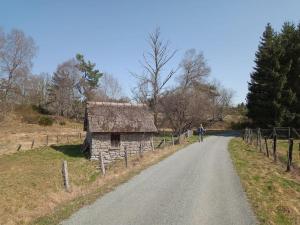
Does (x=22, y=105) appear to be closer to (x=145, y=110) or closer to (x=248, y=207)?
(x=145, y=110)

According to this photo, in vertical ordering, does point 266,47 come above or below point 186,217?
above

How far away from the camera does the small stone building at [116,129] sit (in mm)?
31625

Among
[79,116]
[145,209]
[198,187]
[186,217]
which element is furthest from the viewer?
[79,116]

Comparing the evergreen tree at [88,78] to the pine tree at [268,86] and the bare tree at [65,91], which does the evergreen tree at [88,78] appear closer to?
the bare tree at [65,91]

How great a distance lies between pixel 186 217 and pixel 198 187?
3.99 m

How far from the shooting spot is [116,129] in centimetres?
3244

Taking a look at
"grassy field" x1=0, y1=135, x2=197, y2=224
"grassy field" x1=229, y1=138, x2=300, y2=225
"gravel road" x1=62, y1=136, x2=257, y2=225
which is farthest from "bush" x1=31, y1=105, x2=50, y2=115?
"gravel road" x1=62, y1=136, x2=257, y2=225

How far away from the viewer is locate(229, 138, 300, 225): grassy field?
30.0ft

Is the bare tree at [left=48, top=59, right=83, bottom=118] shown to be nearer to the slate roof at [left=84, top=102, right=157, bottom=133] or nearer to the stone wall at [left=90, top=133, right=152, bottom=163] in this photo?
the slate roof at [left=84, top=102, right=157, bottom=133]

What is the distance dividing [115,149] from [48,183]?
47.5 feet

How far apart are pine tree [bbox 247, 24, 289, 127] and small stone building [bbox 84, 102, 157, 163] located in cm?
2022

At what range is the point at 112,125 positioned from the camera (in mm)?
32625

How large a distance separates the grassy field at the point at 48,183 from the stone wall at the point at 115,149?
5.12 feet

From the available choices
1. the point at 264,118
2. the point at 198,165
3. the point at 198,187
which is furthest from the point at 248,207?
the point at 264,118
